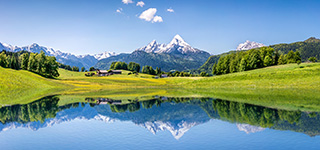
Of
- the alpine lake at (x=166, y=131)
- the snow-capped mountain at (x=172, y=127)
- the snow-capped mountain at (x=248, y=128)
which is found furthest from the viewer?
the snow-capped mountain at (x=172, y=127)

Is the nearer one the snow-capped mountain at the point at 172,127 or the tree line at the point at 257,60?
the snow-capped mountain at the point at 172,127

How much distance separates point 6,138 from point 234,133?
20.5 m

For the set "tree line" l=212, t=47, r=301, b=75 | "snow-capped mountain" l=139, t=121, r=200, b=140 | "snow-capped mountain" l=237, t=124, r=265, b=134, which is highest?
"tree line" l=212, t=47, r=301, b=75

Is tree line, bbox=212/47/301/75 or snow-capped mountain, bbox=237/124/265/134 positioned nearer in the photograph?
snow-capped mountain, bbox=237/124/265/134

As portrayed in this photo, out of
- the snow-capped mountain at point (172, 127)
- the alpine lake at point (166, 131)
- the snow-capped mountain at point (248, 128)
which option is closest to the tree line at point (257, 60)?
the alpine lake at point (166, 131)

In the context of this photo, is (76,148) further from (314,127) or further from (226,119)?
(314,127)

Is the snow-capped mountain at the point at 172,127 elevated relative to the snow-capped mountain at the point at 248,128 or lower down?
lower down

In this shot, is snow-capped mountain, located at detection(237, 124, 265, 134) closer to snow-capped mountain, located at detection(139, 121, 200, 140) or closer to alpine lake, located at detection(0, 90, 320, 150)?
alpine lake, located at detection(0, 90, 320, 150)

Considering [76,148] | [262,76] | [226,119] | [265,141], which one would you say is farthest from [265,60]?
[76,148]

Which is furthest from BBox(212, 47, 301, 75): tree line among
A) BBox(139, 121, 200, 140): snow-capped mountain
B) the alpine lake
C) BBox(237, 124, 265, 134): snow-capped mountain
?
BBox(237, 124, 265, 134): snow-capped mountain

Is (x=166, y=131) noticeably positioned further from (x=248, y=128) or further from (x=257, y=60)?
(x=257, y=60)

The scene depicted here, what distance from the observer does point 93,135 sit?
2147 cm

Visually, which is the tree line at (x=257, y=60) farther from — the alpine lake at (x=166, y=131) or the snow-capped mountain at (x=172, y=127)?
the snow-capped mountain at (x=172, y=127)

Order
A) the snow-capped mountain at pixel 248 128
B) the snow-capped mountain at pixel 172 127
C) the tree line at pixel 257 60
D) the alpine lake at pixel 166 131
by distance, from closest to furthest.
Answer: the alpine lake at pixel 166 131 → the snow-capped mountain at pixel 248 128 → the snow-capped mountain at pixel 172 127 → the tree line at pixel 257 60
